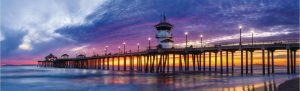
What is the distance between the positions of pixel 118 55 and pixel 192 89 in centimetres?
5237

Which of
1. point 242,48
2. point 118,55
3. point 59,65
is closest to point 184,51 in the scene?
point 242,48

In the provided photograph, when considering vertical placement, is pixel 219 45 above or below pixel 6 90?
above

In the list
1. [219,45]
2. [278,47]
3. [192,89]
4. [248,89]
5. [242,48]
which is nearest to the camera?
[248,89]

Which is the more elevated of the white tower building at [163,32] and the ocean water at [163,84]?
the white tower building at [163,32]

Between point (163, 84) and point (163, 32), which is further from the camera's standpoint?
point (163, 32)

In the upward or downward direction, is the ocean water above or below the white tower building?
below

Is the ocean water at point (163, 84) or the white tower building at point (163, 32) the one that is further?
the white tower building at point (163, 32)

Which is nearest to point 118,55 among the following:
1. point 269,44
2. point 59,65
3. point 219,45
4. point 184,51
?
point 184,51

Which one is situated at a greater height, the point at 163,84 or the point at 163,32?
the point at 163,32

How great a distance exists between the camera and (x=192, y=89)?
2681cm

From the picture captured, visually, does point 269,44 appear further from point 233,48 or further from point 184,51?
point 184,51

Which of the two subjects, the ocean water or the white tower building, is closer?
the ocean water

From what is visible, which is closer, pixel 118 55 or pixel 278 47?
pixel 278 47

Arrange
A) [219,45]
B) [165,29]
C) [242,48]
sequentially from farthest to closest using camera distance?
[165,29] < [219,45] < [242,48]
